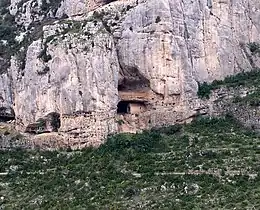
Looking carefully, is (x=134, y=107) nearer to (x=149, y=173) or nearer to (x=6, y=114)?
(x=149, y=173)

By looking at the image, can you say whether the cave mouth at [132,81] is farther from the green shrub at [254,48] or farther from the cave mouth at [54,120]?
the green shrub at [254,48]

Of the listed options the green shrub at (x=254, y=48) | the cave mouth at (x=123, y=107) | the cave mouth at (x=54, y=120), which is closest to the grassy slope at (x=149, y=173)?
the cave mouth at (x=54, y=120)

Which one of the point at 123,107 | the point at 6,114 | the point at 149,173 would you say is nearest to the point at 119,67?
the point at 123,107

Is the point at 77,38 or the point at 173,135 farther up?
the point at 77,38

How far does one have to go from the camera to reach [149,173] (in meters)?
60.0

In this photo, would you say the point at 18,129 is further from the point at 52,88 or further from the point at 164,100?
the point at 164,100

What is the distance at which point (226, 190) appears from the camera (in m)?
55.4

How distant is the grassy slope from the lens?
55750 mm

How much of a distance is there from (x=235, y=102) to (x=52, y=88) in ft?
44.0

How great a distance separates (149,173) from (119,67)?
11687mm

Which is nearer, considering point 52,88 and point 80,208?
point 80,208

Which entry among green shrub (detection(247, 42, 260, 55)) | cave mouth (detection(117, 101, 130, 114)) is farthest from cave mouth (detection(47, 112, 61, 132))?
green shrub (detection(247, 42, 260, 55))

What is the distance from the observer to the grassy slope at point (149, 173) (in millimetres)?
55750

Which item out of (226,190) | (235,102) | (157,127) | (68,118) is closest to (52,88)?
(68,118)
